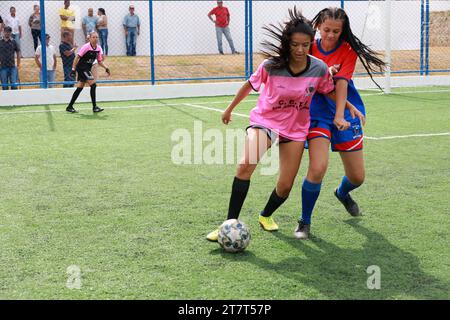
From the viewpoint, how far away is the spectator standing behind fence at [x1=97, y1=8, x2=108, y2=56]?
20531mm

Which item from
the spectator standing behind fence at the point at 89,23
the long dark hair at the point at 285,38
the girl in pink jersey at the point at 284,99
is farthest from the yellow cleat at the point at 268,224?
the spectator standing behind fence at the point at 89,23

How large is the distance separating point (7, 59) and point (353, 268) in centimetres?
1396

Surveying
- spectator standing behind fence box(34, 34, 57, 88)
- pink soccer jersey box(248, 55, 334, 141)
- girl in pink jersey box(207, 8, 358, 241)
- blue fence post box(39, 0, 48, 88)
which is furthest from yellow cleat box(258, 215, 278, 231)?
spectator standing behind fence box(34, 34, 57, 88)

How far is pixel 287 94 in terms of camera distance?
493cm

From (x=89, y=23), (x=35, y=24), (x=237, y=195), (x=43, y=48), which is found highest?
(x=89, y=23)

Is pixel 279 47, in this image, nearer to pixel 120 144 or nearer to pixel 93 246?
pixel 93 246

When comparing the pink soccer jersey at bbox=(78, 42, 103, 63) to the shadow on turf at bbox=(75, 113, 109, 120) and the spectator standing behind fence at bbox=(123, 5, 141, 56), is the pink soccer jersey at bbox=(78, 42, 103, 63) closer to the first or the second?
the shadow on turf at bbox=(75, 113, 109, 120)

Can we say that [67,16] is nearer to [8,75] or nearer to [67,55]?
[67,55]

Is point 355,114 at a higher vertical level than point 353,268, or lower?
→ higher

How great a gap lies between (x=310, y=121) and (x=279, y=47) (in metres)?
0.70

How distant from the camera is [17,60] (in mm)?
16766

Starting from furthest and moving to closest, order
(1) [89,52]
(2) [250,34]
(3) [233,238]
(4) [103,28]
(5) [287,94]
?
(4) [103,28] → (2) [250,34] → (1) [89,52] → (5) [287,94] → (3) [233,238]

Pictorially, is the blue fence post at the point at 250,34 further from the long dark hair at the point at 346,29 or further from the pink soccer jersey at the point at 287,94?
the pink soccer jersey at the point at 287,94

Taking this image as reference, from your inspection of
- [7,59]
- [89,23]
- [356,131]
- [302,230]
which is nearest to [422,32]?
[89,23]
